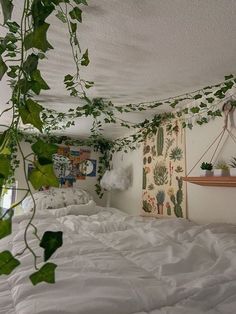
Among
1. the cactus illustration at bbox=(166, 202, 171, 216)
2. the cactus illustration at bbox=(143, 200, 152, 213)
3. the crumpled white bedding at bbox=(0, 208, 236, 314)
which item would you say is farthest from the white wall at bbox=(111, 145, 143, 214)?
the crumpled white bedding at bbox=(0, 208, 236, 314)

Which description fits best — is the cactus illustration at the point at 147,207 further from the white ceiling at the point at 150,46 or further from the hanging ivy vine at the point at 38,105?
the white ceiling at the point at 150,46

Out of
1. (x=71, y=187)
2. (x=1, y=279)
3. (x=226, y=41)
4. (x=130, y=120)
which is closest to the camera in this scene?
(x=1, y=279)

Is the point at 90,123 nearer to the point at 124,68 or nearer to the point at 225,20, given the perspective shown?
the point at 124,68

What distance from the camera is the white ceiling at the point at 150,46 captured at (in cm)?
93

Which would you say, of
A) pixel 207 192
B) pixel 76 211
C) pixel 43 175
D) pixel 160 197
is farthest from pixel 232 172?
pixel 76 211

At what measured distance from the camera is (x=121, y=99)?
6.40 ft

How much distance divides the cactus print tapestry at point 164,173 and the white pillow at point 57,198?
86 cm

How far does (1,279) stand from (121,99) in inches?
56.9

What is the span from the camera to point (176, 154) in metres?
2.29

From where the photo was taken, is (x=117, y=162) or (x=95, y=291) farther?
(x=117, y=162)

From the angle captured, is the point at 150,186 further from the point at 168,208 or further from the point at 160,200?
the point at 168,208

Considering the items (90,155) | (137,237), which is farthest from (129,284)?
(90,155)

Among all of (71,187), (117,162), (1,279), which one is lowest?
(1,279)

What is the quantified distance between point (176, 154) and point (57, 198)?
1550mm
